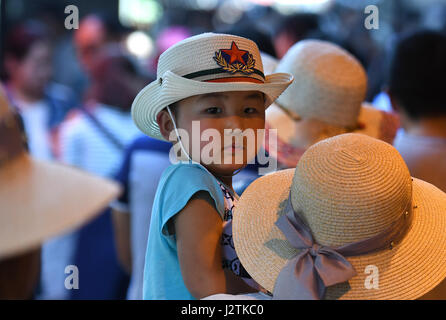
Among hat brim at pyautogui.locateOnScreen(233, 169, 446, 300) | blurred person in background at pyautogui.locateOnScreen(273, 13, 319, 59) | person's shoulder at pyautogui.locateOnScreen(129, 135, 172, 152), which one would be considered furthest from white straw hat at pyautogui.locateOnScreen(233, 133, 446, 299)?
blurred person in background at pyautogui.locateOnScreen(273, 13, 319, 59)

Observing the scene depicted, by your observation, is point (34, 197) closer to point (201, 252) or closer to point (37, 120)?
point (201, 252)

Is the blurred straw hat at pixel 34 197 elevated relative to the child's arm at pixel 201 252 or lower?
elevated

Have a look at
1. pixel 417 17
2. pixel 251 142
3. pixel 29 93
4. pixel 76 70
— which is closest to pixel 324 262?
pixel 251 142

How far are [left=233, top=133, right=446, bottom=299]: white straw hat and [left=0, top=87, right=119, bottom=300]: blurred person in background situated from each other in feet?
1.38

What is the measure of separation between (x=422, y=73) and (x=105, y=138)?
1479 millimetres

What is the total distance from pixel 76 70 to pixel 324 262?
16.2 feet

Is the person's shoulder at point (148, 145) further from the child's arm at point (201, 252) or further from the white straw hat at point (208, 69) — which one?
the child's arm at point (201, 252)

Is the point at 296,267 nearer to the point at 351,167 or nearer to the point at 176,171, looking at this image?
the point at 351,167

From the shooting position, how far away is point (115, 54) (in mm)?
3266

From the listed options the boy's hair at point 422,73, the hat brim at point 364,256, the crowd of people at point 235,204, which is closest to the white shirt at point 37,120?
the crowd of people at point 235,204

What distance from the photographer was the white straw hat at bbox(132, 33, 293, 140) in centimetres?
127

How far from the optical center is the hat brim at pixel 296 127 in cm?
177

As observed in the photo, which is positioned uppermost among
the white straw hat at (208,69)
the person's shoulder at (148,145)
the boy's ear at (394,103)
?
the white straw hat at (208,69)

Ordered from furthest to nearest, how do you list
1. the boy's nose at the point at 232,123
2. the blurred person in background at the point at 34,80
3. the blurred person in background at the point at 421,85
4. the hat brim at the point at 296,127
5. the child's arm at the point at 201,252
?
the blurred person in background at the point at 34,80
the blurred person in background at the point at 421,85
the hat brim at the point at 296,127
the boy's nose at the point at 232,123
the child's arm at the point at 201,252
